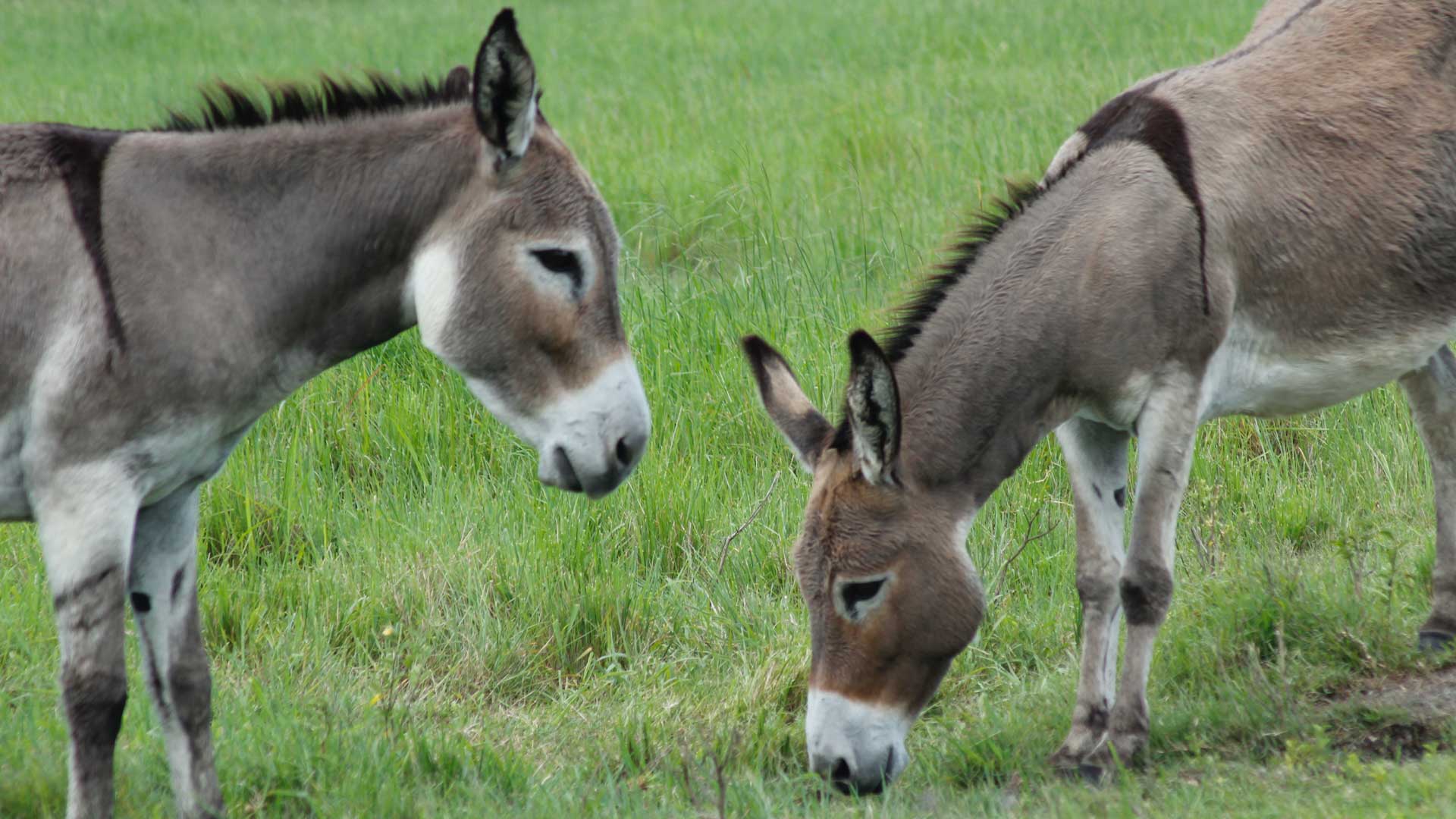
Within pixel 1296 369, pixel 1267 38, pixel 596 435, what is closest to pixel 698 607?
pixel 596 435

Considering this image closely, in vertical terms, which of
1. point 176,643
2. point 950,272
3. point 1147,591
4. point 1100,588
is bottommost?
point 1100,588

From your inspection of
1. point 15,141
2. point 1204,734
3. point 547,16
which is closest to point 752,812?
point 1204,734

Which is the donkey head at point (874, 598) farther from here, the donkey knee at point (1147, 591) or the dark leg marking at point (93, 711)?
the dark leg marking at point (93, 711)

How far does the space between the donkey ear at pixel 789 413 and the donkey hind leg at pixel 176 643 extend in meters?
1.51

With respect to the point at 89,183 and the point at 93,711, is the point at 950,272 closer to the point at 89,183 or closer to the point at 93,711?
the point at 89,183

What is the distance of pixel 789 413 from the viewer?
4051 mm

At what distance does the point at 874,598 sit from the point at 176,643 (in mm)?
1773

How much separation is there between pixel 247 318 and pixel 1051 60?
940 centimetres

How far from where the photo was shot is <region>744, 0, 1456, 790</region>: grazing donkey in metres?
3.78

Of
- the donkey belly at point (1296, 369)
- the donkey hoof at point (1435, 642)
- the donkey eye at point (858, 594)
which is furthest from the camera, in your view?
the donkey hoof at point (1435, 642)

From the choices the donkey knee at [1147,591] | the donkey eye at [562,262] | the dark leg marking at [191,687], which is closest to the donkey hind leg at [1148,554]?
the donkey knee at [1147,591]

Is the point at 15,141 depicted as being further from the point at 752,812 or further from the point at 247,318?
the point at 752,812

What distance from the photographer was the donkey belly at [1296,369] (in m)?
4.15

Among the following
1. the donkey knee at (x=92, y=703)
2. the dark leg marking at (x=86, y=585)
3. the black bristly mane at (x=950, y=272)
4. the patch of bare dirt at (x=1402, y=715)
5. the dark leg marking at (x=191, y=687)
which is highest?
the dark leg marking at (x=86, y=585)
